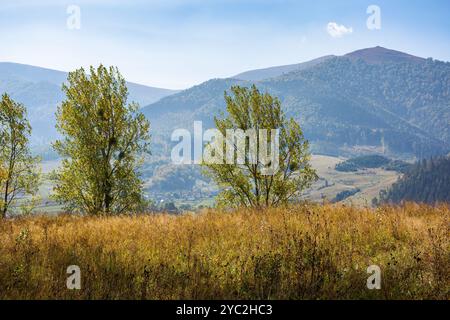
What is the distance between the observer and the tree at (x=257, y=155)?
30016mm

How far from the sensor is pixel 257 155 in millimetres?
29266

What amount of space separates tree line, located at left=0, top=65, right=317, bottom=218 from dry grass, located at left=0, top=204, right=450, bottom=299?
14.5m

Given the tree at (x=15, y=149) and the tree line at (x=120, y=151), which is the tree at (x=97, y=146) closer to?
the tree line at (x=120, y=151)

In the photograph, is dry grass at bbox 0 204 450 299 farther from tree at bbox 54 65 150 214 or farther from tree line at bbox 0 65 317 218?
tree at bbox 54 65 150 214

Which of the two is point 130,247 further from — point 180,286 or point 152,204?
point 152,204

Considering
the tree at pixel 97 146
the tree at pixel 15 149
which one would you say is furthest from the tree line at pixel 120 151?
the tree at pixel 15 149

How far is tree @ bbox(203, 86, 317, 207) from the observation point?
30.0 meters

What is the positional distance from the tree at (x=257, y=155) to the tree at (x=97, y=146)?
20.5 ft

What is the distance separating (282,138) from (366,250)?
24.0m

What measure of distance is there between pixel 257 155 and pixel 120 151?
9993 mm

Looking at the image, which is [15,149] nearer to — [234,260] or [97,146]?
[97,146]

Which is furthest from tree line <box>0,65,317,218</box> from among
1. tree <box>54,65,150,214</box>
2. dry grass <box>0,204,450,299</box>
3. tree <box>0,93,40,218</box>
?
dry grass <box>0,204,450,299</box>

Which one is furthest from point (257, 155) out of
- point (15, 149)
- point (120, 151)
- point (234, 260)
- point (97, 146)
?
point (15, 149)
